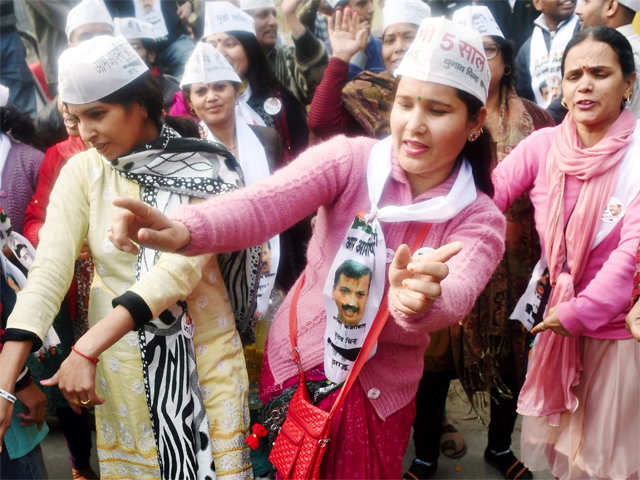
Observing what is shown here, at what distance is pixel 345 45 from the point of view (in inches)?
121

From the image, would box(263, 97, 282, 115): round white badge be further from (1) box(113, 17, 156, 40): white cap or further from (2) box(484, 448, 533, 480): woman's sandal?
(2) box(484, 448, 533, 480): woman's sandal

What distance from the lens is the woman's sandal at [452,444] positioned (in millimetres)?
3414

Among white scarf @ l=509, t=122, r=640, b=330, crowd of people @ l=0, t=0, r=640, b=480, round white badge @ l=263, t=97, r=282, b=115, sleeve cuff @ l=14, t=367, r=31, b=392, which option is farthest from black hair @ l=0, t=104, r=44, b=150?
white scarf @ l=509, t=122, r=640, b=330

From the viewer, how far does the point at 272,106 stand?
147 inches

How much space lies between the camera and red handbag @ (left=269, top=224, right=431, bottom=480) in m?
1.73

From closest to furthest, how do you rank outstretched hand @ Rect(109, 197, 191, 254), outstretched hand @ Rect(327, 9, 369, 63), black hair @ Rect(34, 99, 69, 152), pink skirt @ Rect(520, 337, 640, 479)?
outstretched hand @ Rect(109, 197, 191, 254), pink skirt @ Rect(520, 337, 640, 479), outstretched hand @ Rect(327, 9, 369, 63), black hair @ Rect(34, 99, 69, 152)

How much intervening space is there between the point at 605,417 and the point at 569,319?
0.52 meters

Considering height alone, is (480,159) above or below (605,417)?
above

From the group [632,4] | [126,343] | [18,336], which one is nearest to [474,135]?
[126,343]

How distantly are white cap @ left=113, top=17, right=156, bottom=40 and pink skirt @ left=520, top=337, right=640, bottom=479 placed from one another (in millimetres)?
3379

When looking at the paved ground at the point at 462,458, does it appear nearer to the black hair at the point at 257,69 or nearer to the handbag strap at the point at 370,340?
the handbag strap at the point at 370,340

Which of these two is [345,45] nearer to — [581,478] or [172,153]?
[172,153]

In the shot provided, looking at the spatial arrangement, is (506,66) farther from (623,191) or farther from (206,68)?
(206,68)

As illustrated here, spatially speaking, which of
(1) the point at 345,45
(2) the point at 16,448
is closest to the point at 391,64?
(1) the point at 345,45
